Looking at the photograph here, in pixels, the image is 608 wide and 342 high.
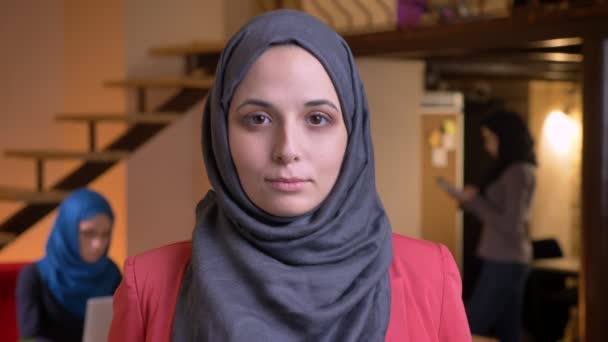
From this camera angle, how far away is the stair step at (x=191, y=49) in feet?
18.1

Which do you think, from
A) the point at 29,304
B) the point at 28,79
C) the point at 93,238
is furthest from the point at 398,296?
the point at 28,79

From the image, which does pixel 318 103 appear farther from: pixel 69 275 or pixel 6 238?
pixel 6 238

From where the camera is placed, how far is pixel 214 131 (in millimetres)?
1320

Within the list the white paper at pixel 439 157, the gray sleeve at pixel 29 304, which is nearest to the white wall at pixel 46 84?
the gray sleeve at pixel 29 304

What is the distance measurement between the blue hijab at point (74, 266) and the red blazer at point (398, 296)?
1881 mm

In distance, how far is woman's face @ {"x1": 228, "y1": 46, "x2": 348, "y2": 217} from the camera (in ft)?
4.07

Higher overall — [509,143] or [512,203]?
[509,143]

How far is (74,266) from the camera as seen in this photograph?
3.28 metres

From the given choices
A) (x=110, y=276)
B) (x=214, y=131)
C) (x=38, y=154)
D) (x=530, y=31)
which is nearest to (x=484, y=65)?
(x=530, y=31)

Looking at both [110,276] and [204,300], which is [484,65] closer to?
[110,276]

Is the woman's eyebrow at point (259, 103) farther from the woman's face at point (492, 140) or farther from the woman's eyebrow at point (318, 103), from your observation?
the woman's face at point (492, 140)

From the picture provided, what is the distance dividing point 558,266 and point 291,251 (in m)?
5.43

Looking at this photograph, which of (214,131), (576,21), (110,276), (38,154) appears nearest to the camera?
(214,131)

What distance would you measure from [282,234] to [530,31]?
10.3 feet
